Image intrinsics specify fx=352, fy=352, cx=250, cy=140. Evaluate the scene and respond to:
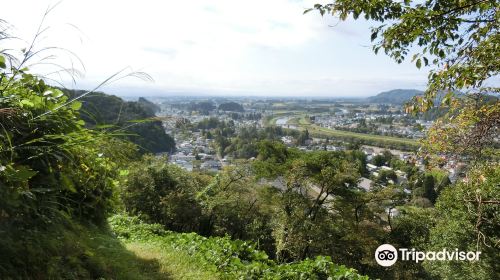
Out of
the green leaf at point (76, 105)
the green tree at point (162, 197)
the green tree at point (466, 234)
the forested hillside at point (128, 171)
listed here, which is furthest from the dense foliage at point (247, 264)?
the green tree at point (162, 197)

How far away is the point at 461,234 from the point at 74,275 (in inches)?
496

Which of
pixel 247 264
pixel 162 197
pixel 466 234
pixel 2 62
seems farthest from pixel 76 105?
pixel 162 197

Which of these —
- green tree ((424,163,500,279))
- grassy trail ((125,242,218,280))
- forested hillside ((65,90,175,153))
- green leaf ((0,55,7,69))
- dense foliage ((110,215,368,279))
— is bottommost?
green tree ((424,163,500,279))

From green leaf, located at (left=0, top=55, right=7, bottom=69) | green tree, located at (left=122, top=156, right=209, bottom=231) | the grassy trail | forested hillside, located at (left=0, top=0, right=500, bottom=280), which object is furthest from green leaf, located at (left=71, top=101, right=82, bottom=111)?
green tree, located at (left=122, top=156, right=209, bottom=231)

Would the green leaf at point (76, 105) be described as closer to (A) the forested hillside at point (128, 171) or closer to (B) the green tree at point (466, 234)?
(A) the forested hillside at point (128, 171)

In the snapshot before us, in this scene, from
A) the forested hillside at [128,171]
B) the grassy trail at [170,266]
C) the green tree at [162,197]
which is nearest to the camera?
the forested hillside at [128,171]

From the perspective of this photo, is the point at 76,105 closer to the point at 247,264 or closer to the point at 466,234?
the point at 247,264

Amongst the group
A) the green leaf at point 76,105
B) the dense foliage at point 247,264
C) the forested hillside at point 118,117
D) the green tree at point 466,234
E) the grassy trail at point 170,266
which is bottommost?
the green tree at point 466,234

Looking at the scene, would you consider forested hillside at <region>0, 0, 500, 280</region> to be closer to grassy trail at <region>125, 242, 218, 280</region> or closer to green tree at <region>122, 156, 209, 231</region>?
grassy trail at <region>125, 242, 218, 280</region>

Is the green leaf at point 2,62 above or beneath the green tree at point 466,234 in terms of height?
above

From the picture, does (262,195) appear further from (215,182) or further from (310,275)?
(310,275)

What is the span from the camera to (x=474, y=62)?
3.56 metres

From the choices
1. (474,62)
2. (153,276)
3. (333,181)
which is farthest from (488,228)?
(153,276)

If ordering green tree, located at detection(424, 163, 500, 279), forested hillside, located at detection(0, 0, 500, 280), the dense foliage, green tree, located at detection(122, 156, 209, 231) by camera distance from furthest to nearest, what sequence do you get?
1. green tree, located at detection(122, 156, 209, 231)
2. green tree, located at detection(424, 163, 500, 279)
3. the dense foliage
4. forested hillside, located at detection(0, 0, 500, 280)
